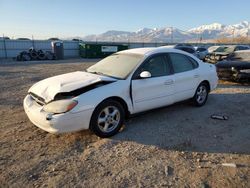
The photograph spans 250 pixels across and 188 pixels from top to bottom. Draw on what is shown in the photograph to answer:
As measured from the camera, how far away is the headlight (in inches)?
157

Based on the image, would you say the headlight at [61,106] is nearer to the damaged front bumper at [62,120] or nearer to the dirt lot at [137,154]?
the damaged front bumper at [62,120]

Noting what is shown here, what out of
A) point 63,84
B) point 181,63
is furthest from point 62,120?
point 181,63

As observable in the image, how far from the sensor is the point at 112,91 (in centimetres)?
443

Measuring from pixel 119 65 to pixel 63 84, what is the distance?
132cm

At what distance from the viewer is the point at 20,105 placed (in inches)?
260

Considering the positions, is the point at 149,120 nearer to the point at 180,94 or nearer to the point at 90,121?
the point at 180,94

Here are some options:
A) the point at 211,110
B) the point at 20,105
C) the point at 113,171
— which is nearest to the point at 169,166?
the point at 113,171

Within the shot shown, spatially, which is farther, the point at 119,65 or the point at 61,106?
the point at 119,65

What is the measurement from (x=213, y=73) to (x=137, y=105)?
3.00 metres

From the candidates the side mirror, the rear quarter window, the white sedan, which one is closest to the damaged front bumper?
the white sedan

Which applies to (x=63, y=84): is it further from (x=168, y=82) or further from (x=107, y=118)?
(x=168, y=82)

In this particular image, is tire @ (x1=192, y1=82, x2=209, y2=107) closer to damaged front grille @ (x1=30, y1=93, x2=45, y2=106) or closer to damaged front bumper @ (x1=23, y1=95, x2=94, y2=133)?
damaged front bumper @ (x1=23, y1=95, x2=94, y2=133)

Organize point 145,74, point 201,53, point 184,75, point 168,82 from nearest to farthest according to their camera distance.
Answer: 1. point 145,74
2. point 168,82
3. point 184,75
4. point 201,53

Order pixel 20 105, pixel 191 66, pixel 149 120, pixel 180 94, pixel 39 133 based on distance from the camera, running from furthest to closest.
→ 1. pixel 20 105
2. pixel 191 66
3. pixel 180 94
4. pixel 149 120
5. pixel 39 133
